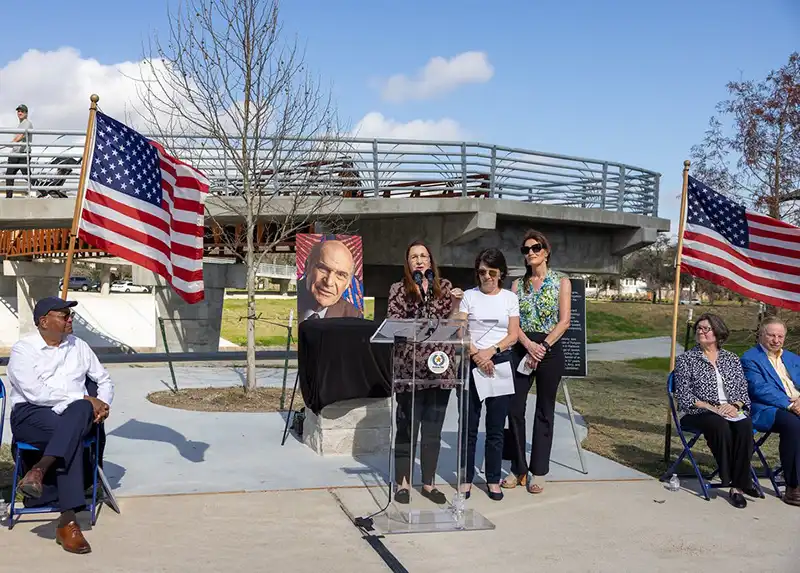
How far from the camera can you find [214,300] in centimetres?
2250

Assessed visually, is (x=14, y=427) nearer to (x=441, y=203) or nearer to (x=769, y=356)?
(x=769, y=356)

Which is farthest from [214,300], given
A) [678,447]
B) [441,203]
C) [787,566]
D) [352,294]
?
[787,566]

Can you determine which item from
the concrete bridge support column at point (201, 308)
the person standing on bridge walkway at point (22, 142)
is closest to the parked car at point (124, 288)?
the concrete bridge support column at point (201, 308)

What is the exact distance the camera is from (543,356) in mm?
6645

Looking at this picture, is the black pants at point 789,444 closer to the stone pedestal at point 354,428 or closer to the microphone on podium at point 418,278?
the microphone on podium at point 418,278

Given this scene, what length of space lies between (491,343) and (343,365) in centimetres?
175

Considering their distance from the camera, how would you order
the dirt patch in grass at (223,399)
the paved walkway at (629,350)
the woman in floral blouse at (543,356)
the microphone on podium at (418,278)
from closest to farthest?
the microphone on podium at (418,278)
the woman in floral blouse at (543,356)
the dirt patch in grass at (223,399)
the paved walkway at (629,350)

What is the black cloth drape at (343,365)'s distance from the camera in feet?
24.9

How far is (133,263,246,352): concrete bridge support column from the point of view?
21906mm

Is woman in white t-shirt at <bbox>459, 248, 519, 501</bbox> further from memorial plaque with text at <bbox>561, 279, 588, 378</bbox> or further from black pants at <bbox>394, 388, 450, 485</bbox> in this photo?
memorial plaque with text at <bbox>561, 279, 588, 378</bbox>

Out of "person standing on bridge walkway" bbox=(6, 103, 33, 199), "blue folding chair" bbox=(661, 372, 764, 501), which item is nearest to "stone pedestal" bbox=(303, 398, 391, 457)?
"blue folding chair" bbox=(661, 372, 764, 501)

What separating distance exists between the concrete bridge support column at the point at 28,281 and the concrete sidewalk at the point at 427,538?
3503cm

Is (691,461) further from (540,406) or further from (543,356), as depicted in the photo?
(543,356)

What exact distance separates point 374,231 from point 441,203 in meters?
2.99
